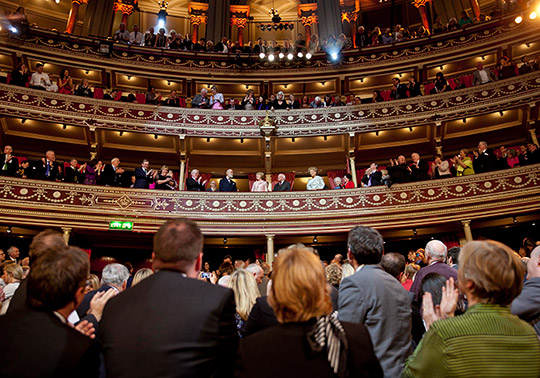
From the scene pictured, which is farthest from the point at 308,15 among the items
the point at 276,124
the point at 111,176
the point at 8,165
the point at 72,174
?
the point at 8,165

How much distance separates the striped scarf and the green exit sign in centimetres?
993

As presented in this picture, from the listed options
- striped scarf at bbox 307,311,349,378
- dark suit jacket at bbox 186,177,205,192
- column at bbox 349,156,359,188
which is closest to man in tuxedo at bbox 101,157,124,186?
dark suit jacket at bbox 186,177,205,192

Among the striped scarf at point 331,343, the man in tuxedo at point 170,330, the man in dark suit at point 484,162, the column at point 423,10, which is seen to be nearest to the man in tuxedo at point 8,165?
the man in tuxedo at point 170,330

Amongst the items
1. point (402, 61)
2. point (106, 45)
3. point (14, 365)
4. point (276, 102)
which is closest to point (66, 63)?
point (106, 45)

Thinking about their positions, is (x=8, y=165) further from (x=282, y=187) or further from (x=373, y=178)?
(x=373, y=178)

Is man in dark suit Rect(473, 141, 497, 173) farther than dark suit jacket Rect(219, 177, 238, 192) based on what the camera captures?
No

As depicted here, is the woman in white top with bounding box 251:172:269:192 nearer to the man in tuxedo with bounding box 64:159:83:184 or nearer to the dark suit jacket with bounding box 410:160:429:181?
the dark suit jacket with bounding box 410:160:429:181

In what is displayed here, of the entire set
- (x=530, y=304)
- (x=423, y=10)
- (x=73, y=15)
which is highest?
(x=423, y=10)

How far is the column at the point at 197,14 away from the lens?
18969 millimetres

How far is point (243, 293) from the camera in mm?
2906

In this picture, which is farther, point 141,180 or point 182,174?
point 182,174

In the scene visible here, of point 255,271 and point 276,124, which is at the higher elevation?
point 276,124

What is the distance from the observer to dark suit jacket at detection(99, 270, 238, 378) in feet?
5.11

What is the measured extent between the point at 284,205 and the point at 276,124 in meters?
3.43
